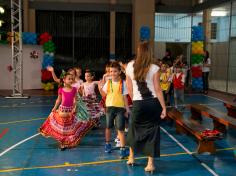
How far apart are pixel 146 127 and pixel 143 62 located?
89cm

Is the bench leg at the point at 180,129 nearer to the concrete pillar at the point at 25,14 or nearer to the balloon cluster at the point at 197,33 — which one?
the balloon cluster at the point at 197,33

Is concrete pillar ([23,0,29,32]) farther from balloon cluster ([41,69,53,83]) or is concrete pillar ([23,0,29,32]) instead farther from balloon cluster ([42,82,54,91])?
balloon cluster ([42,82,54,91])

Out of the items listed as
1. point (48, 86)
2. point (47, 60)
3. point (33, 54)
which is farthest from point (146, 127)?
point (33, 54)

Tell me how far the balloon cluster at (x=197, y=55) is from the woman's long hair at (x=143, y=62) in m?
11.3

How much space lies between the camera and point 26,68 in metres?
15.6

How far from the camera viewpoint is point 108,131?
19.6 ft

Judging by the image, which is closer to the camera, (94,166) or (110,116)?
(94,166)

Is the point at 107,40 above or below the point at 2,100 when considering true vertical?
above

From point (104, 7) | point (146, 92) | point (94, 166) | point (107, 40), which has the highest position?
point (104, 7)

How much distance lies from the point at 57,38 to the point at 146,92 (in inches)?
542

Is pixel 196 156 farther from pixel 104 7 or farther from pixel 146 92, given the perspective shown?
pixel 104 7

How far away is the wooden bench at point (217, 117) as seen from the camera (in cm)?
663

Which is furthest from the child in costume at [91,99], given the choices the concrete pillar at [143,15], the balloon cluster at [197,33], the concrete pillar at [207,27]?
the concrete pillar at [207,27]

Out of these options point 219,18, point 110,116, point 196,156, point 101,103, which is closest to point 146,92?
point 110,116
